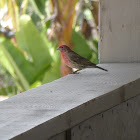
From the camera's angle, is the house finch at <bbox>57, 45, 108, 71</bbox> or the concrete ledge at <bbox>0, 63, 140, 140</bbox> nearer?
the concrete ledge at <bbox>0, 63, 140, 140</bbox>

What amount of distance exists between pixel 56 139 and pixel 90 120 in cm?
31

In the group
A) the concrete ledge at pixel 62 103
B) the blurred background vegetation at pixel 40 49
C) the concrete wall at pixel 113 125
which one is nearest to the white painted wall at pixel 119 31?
the concrete ledge at pixel 62 103

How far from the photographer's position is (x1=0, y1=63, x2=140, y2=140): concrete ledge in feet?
4.46

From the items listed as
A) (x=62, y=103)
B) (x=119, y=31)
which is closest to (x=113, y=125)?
(x=62, y=103)

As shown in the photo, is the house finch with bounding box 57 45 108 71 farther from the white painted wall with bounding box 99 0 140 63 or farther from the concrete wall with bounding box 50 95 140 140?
the concrete wall with bounding box 50 95 140 140

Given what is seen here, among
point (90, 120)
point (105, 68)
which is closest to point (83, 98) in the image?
point (90, 120)

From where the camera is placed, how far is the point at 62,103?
171 cm

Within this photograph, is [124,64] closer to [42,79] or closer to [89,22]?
[42,79]

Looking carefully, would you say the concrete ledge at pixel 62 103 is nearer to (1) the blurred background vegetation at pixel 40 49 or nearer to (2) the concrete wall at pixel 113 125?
(2) the concrete wall at pixel 113 125

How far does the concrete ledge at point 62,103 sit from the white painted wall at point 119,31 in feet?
1.67

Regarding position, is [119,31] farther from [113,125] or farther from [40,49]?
[40,49]

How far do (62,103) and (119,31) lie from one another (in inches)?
59.4

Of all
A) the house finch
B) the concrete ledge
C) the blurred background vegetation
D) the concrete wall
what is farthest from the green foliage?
the concrete wall

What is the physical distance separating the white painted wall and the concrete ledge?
20.1 inches
